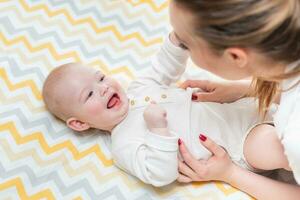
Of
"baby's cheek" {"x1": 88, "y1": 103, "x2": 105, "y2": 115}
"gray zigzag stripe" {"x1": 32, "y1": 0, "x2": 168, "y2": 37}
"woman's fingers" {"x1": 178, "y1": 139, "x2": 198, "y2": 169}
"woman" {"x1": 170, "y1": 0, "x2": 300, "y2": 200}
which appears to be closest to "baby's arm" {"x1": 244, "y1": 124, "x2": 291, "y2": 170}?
"woman" {"x1": 170, "y1": 0, "x2": 300, "y2": 200}

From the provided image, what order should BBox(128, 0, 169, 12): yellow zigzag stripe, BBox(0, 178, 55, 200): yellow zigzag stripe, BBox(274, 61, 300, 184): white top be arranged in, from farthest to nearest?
BBox(128, 0, 169, 12): yellow zigzag stripe → BBox(0, 178, 55, 200): yellow zigzag stripe → BBox(274, 61, 300, 184): white top

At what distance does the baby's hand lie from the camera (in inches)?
43.3

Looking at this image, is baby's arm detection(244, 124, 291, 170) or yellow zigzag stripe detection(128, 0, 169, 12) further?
yellow zigzag stripe detection(128, 0, 169, 12)

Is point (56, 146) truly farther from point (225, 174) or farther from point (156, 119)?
point (225, 174)

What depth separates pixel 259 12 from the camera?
778 millimetres

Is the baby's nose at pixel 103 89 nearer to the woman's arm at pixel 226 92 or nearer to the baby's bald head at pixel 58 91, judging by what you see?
the baby's bald head at pixel 58 91

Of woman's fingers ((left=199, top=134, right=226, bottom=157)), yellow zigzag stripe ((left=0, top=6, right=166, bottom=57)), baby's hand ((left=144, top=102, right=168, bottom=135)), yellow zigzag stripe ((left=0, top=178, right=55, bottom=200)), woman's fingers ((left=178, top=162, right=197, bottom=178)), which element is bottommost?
yellow zigzag stripe ((left=0, top=178, right=55, bottom=200))

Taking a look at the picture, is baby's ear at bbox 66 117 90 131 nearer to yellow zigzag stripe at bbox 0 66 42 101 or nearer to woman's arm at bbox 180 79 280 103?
yellow zigzag stripe at bbox 0 66 42 101

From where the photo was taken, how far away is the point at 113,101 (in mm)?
1192

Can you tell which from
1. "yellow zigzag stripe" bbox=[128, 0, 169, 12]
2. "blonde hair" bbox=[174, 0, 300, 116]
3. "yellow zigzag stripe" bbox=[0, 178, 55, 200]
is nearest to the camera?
"blonde hair" bbox=[174, 0, 300, 116]

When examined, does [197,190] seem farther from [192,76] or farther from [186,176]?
[192,76]

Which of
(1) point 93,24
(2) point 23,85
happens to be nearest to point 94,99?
(2) point 23,85

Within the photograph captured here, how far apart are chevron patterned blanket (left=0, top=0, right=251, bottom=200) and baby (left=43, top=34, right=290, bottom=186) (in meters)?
0.05

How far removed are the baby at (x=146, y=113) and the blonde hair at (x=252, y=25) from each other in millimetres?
317
